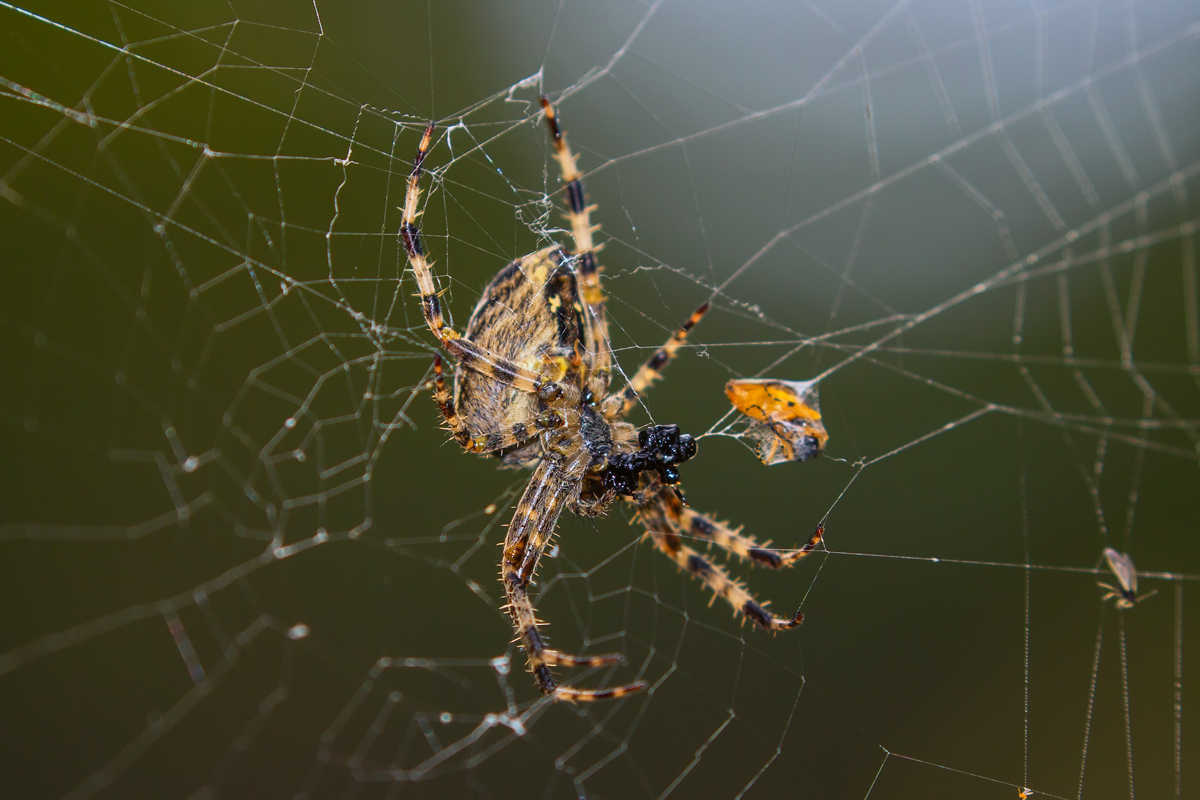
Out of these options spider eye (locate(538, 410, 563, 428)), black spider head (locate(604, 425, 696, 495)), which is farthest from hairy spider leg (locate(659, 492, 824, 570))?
spider eye (locate(538, 410, 563, 428))

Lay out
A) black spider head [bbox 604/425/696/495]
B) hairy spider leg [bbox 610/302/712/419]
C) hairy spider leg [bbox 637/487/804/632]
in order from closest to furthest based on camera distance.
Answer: black spider head [bbox 604/425/696/495] < hairy spider leg [bbox 610/302/712/419] < hairy spider leg [bbox 637/487/804/632]

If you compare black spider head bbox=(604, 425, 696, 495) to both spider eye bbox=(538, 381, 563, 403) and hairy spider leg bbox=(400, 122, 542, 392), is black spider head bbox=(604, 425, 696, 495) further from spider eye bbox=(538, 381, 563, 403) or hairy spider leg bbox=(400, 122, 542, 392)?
hairy spider leg bbox=(400, 122, 542, 392)

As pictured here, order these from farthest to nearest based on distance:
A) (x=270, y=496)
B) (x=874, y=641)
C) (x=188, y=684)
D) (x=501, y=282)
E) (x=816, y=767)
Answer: (x=874, y=641), (x=816, y=767), (x=270, y=496), (x=188, y=684), (x=501, y=282)

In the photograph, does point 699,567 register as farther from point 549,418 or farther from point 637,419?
point 549,418

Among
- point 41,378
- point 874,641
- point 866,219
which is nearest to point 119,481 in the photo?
point 41,378

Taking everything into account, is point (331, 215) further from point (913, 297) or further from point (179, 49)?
point (913, 297)

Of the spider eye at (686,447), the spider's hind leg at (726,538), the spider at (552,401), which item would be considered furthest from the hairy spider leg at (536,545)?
the spider's hind leg at (726,538)

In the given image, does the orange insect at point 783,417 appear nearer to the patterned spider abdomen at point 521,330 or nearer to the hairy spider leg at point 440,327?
the patterned spider abdomen at point 521,330
